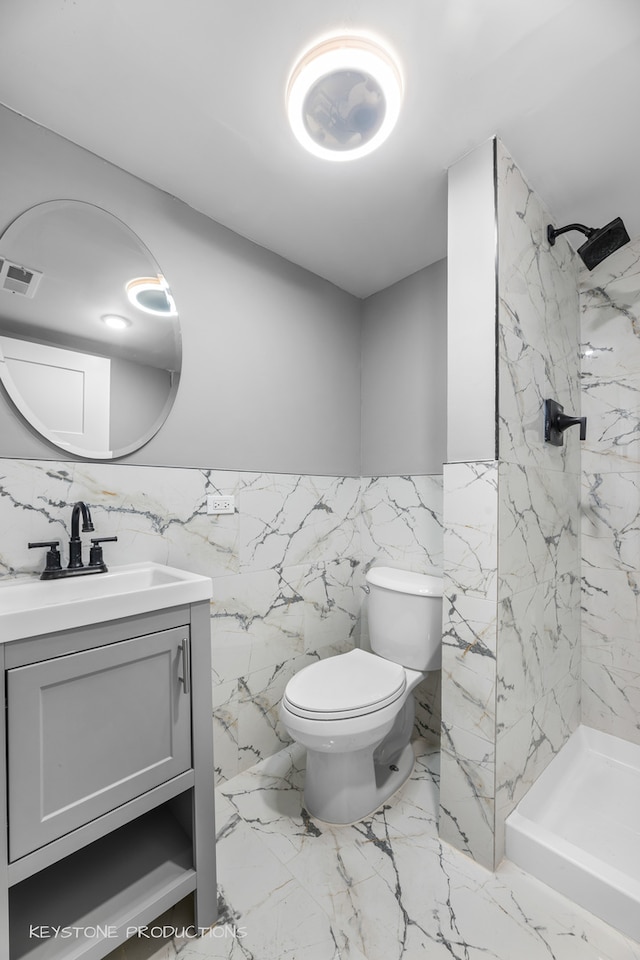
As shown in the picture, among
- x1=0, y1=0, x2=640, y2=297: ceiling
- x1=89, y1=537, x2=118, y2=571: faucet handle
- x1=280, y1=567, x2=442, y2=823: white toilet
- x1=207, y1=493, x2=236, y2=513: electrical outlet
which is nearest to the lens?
x1=0, y1=0, x2=640, y2=297: ceiling

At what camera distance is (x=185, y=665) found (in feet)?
3.62

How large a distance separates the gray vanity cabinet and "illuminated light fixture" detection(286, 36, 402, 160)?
4.71ft

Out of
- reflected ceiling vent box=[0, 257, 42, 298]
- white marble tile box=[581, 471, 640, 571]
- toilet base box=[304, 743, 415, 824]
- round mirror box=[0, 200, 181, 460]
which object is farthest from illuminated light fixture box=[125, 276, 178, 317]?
white marble tile box=[581, 471, 640, 571]

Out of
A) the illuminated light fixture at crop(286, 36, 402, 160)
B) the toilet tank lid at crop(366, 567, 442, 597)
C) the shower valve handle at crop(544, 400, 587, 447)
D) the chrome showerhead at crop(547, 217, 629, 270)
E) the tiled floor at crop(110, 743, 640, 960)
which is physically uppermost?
the illuminated light fixture at crop(286, 36, 402, 160)

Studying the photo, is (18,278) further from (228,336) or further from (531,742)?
(531,742)

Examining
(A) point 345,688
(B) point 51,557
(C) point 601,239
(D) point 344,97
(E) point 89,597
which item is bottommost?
(A) point 345,688

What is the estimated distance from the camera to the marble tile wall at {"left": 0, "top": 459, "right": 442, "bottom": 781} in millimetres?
1291

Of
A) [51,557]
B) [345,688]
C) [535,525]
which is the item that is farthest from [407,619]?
[51,557]

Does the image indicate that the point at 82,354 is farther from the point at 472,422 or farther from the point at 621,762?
the point at 621,762

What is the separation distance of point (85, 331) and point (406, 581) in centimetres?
155

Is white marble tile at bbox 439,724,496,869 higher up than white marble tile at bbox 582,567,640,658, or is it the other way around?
white marble tile at bbox 582,567,640,658

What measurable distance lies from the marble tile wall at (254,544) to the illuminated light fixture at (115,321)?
0.48m

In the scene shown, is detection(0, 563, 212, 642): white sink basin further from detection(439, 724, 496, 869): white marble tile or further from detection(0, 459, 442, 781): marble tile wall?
detection(439, 724, 496, 869): white marble tile

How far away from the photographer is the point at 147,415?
59.1 inches
